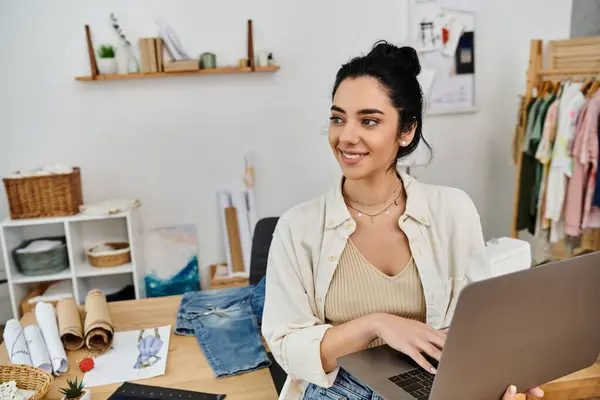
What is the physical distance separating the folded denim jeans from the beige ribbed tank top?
1.40ft

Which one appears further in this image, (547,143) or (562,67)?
(562,67)

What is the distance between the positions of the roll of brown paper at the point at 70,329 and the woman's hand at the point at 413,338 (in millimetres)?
1047

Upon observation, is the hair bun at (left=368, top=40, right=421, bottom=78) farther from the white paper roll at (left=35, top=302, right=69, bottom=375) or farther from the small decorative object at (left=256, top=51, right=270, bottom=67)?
the small decorative object at (left=256, top=51, right=270, bottom=67)

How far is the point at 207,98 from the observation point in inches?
132

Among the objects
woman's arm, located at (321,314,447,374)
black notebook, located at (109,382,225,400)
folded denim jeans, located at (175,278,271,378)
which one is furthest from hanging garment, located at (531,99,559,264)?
black notebook, located at (109,382,225,400)

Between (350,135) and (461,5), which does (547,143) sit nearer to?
(461,5)

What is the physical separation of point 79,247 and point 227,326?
6.13 ft

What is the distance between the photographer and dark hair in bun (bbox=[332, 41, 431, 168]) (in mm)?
1237

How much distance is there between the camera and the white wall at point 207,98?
→ 319 cm

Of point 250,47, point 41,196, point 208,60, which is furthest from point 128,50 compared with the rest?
point 41,196

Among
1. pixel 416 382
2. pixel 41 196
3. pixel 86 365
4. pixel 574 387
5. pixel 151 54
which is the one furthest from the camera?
pixel 151 54

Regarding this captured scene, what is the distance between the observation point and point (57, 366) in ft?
4.94

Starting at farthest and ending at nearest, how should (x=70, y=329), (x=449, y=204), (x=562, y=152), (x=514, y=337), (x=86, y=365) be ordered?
(x=562, y=152) < (x=70, y=329) < (x=86, y=365) < (x=449, y=204) < (x=514, y=337)

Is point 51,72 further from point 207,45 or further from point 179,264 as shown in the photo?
point 179,264
